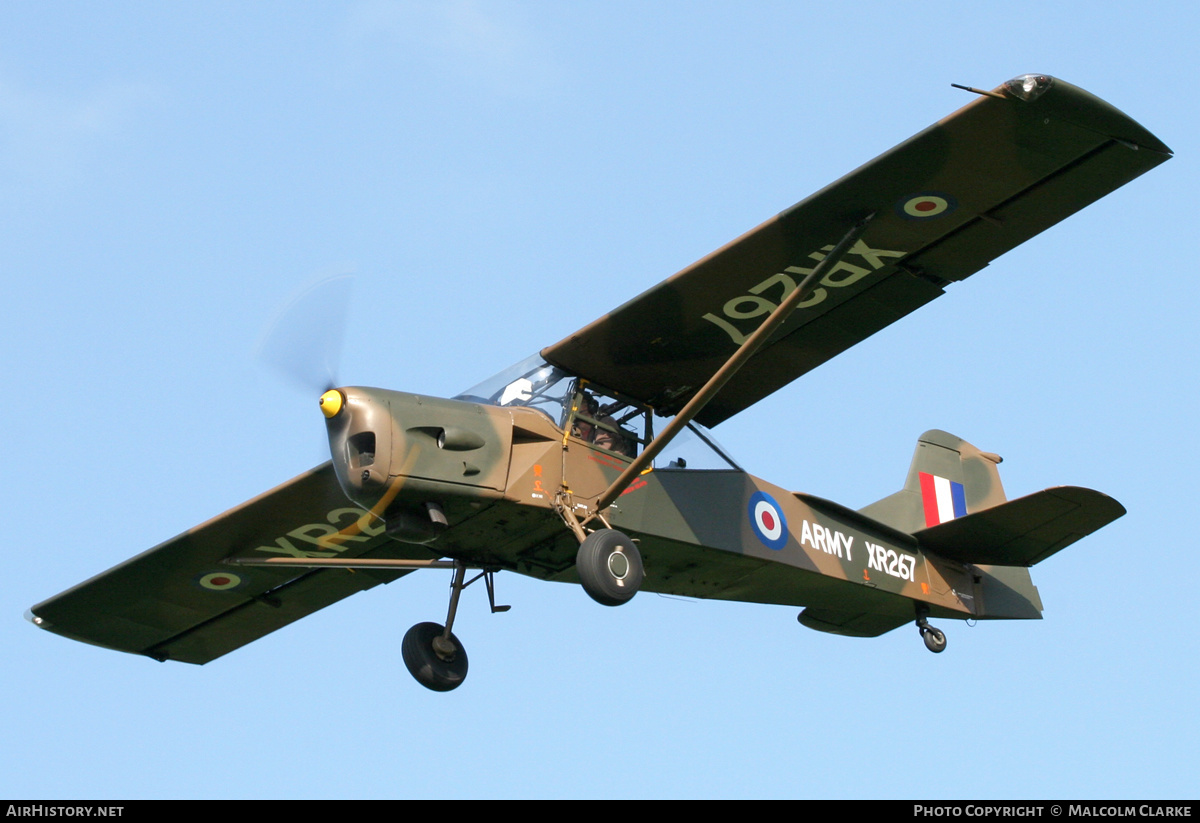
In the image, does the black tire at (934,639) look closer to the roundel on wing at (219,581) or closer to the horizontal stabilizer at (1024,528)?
the horizontal stabilizer at (1024,528)

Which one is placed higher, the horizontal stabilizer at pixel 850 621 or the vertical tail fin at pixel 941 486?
the vertical tail fin at pixel 941 486

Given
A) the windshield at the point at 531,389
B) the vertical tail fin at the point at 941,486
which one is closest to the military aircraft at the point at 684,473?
the windshield at the point at 531,389

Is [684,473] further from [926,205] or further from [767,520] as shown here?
[926,205]

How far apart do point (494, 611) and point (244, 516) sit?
2.32 metres

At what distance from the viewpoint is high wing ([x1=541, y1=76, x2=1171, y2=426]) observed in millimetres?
10750

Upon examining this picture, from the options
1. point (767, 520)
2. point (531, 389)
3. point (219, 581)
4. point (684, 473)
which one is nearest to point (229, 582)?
point (219, 581)

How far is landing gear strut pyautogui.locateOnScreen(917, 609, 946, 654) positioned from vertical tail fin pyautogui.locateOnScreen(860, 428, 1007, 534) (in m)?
0.84

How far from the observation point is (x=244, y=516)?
1279 cm

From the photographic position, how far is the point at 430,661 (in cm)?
1169

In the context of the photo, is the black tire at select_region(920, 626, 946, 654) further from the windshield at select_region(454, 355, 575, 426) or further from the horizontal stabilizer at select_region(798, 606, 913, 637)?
the windshield at select_region(454, 355, 575, 426)

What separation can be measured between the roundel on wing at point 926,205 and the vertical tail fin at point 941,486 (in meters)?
3.87

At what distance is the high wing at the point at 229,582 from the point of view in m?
12.8

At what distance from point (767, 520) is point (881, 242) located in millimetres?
2284

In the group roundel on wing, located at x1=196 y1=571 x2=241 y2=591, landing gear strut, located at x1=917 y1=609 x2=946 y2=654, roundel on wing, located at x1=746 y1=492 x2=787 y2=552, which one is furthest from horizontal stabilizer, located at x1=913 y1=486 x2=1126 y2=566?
roundel on wing, located at x1=196 y1=571 x2=241 y2=591
